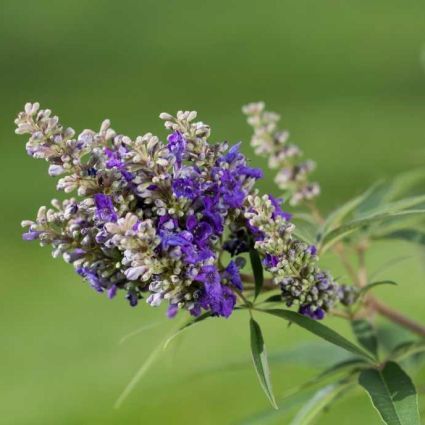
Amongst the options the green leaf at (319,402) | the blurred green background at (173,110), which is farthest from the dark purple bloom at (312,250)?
the blurred green background at (173,110)

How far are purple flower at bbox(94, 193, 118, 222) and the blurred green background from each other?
74.6 inches

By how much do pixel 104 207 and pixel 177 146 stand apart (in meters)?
0.14

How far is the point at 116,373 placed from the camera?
3.91 m

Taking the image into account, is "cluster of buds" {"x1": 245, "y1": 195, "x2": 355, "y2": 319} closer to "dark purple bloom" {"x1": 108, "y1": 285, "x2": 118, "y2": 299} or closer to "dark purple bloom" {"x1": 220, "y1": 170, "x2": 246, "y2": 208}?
"dark purple bloom" {"x1": 220, "y1": 170, "x2": 246, "y2": 208}

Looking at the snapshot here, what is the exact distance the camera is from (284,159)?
1.90 m

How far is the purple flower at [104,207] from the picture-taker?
1.26m

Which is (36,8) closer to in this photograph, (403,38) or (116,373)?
(403,38)

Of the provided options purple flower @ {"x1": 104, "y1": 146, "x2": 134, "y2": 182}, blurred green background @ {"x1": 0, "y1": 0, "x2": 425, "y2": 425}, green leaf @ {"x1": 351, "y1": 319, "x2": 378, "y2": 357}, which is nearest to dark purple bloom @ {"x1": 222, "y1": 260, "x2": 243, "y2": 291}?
purple flower @ {"x1": 104, "y1": 146, "x2": 134, "y2": 182}

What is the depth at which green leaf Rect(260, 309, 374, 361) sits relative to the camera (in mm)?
1349

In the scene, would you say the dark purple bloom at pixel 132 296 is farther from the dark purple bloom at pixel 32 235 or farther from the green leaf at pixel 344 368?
the green leaf at pixel 344 368

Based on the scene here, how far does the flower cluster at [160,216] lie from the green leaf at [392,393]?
0.64ft

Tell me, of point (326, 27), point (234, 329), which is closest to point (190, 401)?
point (234, 329)

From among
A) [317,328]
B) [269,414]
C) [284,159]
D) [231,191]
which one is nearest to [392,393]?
[317,328]

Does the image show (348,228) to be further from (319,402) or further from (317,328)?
(319,402)
